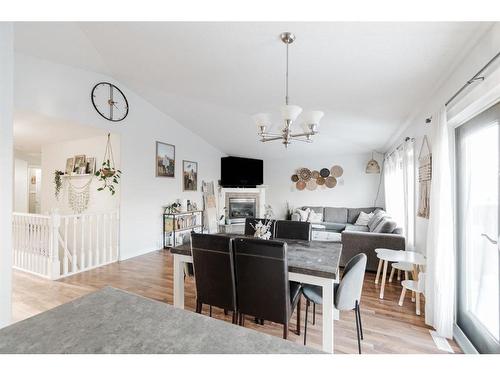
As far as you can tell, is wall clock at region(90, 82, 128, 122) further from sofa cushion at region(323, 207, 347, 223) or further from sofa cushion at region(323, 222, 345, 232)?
sofa cushion at region(323, 207, 347, 223)

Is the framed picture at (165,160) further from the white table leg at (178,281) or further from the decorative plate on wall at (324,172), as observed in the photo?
the decorative plate on wall at (324,172)

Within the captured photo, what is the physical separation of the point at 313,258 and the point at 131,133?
3.96 m

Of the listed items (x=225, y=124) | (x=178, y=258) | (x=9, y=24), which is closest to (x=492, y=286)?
(x=178, y=258)

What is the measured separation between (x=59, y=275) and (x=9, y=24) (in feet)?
10.0

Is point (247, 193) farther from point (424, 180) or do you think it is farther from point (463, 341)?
point (463, 341)

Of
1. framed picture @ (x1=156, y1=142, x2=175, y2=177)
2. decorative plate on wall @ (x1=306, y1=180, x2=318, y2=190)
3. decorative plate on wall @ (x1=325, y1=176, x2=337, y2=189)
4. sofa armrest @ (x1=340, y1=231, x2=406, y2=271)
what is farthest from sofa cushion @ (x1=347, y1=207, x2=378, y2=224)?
framed picture @ (x1=156, y1=142, x2=175, y2=177)

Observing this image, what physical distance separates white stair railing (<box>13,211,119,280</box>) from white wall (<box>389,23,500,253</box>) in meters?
4.62

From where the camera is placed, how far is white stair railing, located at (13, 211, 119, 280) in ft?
11.4

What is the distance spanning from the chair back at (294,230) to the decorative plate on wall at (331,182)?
4429mm

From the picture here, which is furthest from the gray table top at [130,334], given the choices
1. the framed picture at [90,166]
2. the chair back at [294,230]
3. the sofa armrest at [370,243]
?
the framed picture at [90,166]

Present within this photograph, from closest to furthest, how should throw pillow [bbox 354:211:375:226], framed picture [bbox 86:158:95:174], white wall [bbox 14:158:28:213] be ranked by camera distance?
framed picture [bbox 86:158:95:174] → throw pillow [bbox 354:211:375:226] → white wall [bbox 14:158:28:213]

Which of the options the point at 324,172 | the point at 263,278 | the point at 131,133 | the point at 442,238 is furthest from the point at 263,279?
the point at 324,172

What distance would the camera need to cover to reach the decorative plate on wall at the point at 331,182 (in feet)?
23.0
